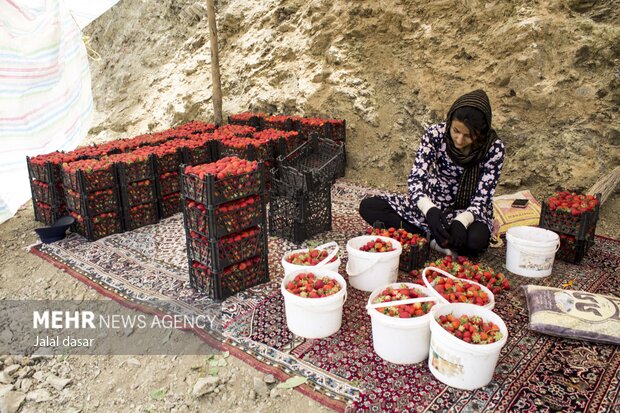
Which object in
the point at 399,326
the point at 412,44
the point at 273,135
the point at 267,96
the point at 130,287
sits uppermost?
the point at 412,44

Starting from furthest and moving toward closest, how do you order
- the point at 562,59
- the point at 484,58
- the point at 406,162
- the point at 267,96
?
the point at 267,96 < the point at 406,162 < the point at 484,58 < the point at 562,59

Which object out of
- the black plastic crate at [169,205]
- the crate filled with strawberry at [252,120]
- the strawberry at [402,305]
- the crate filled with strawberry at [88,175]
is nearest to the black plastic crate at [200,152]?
the black plastic crate at [169,205]

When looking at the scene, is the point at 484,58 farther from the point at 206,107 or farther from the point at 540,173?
the point at 206,107

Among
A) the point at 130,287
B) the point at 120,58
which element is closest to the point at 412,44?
the point at 130,287

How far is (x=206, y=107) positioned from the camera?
906cm

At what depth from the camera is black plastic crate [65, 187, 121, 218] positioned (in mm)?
4336

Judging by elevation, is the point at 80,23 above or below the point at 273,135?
above

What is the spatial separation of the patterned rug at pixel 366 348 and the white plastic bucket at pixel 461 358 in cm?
5

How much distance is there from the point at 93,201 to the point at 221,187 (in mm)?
2028

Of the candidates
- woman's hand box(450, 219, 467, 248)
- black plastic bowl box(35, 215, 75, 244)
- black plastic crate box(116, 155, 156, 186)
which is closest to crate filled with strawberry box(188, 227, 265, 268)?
woman's hand box(450, 219, 467, 248)

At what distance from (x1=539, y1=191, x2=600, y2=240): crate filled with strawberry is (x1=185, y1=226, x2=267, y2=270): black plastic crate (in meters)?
2.40

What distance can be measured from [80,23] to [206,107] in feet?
13.9

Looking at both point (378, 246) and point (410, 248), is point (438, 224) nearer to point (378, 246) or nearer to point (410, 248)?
point (410, 248)

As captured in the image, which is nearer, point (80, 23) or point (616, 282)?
point (616, 282)
